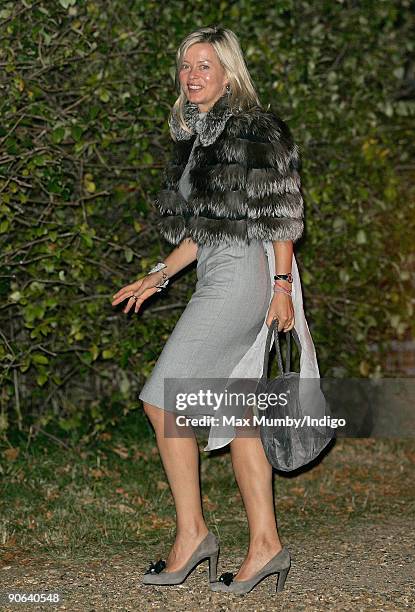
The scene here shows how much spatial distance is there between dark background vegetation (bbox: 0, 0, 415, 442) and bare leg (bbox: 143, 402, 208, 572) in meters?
1.62

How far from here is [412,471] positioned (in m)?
6.80

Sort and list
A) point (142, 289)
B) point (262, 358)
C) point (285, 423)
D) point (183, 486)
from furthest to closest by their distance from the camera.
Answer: point (142, 289)
point (262, 358)
point (183, 486)
point (285, 423)

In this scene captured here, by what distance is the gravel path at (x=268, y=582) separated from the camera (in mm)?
4008

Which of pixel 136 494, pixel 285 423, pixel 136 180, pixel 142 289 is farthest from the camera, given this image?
pixel 136 180

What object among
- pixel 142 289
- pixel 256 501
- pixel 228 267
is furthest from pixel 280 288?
pixel 256 501

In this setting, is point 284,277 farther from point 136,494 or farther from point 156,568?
point 136,494

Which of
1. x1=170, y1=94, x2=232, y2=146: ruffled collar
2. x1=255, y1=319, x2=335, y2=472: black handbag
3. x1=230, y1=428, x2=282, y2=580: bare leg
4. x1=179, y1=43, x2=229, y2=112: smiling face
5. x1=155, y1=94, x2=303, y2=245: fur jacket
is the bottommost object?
x1=230, y1=428, x2=282, y2=580: bare leg

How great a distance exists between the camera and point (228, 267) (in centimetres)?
405

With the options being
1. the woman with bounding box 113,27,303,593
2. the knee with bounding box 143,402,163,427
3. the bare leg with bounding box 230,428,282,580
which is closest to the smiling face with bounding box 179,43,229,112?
the woman with bounding box 113,27,303,593

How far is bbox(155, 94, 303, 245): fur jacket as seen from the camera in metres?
4.02

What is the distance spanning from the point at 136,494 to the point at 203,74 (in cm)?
276

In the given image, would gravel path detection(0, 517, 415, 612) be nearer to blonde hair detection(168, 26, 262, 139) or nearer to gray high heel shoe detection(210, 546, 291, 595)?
gray high heel shoe detection(210, 546, 291, 595)

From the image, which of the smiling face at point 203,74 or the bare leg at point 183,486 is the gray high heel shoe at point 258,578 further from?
the smiling face at point 203,74

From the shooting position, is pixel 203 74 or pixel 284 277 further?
pixel 203 74
